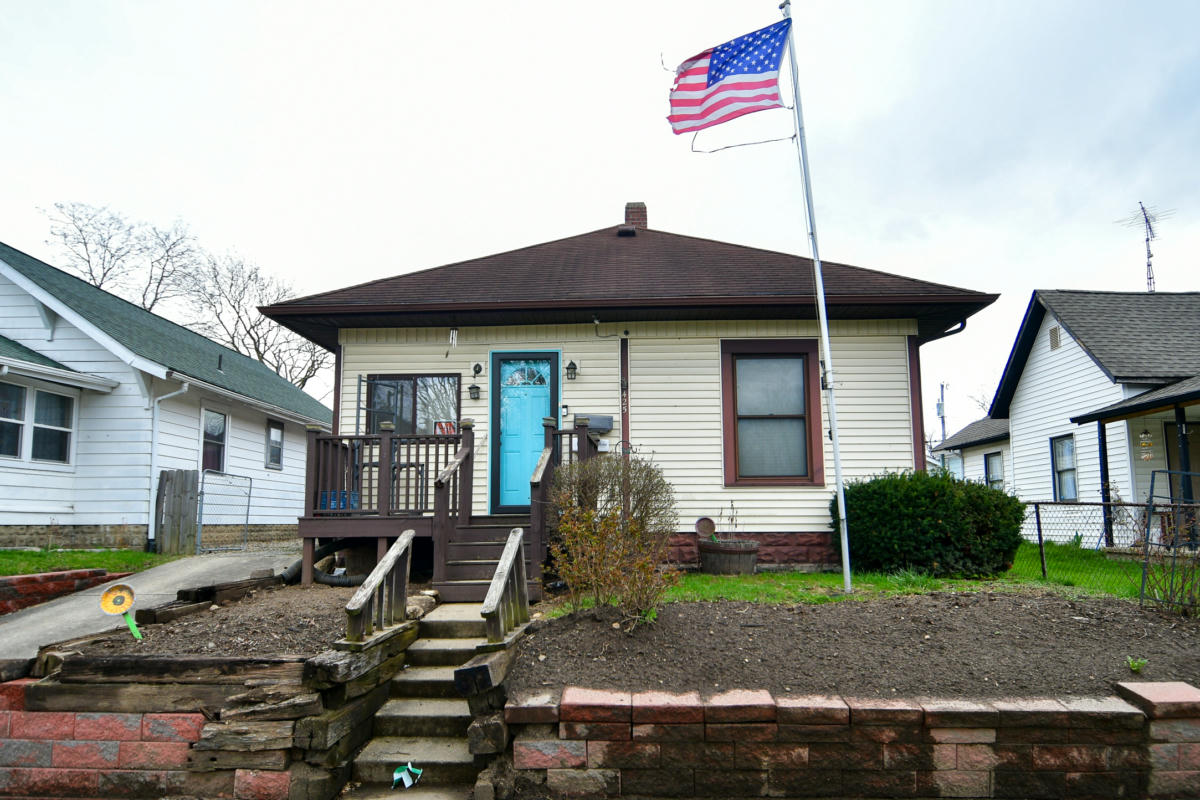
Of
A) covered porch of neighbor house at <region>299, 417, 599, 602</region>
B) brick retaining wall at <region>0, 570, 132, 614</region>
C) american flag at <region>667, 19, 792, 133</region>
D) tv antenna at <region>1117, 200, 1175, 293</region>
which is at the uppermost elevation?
tv antenna at <region>1117, 200, 1175, 293</region>

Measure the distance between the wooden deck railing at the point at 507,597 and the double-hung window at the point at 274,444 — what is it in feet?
39.6

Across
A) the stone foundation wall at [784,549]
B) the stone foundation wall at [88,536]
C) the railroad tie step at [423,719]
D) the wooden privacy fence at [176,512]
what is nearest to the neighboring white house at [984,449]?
the stone foundation wall at [784,549]

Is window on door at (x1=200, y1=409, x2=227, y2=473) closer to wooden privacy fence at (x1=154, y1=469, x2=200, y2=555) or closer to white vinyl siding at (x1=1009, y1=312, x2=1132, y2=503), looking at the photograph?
wooden privacy fence at (x1=154, y1=469, x2=200, y2=555)

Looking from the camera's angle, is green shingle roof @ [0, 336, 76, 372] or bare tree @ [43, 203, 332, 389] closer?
green shingle roof @ [0, 336, 76, 372]

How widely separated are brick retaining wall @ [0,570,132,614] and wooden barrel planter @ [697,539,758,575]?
680cm

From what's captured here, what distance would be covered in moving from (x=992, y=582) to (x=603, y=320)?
17.0ft

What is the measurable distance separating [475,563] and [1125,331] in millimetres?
13304

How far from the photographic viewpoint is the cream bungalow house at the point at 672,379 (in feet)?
29.1

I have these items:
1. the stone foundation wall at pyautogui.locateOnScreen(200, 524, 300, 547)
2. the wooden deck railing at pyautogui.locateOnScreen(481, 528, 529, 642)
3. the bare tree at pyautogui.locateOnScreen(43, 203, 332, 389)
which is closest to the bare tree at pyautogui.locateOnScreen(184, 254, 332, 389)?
the bare tree at pyautogui.locateOnScreen(43, 203, 332, 389)

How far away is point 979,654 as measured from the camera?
4473 millimetres

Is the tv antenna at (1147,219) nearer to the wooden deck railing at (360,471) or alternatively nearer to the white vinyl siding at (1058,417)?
the white vinyl siding at (1058,417)

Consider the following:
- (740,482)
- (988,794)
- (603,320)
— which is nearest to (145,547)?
(603,320)

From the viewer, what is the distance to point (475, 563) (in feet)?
21.8

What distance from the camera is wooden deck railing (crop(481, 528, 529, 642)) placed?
438cm
